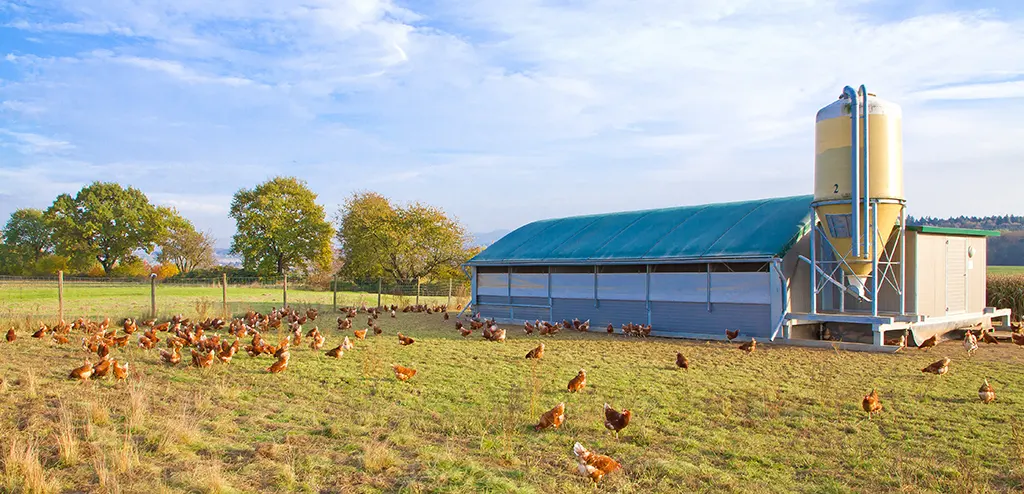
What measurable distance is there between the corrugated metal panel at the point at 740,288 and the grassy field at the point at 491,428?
4888 mm

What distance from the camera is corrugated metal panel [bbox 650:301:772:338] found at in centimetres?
1758

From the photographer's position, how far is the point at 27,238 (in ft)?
223

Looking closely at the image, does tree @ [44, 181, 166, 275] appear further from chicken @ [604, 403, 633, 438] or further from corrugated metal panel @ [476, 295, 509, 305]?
chicken @ [604, 403, 633, 438]

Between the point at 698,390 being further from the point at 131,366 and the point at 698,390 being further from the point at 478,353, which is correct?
the point at 131,366

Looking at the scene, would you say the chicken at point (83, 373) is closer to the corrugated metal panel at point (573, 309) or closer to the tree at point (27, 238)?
the corrugated metal panel at point (573, 309)

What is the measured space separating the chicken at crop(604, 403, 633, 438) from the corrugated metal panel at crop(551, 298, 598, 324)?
550 inches

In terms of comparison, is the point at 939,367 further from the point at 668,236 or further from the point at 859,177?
the point at 668,236

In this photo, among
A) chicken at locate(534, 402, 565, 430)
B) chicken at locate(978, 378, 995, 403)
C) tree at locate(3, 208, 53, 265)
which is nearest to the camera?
chicken at locate(534, 402, 565, 430)

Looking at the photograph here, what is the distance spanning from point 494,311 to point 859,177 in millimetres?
13059

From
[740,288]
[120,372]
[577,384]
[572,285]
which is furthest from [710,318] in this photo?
[120,372]

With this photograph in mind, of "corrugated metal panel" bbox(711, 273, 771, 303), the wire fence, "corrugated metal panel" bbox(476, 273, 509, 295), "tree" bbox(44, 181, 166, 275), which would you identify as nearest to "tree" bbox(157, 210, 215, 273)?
"tree" bbox(44, 181, 166, 275)

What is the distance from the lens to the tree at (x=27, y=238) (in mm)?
65500

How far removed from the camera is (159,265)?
74688 millimetres

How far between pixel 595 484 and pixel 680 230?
15807mm
